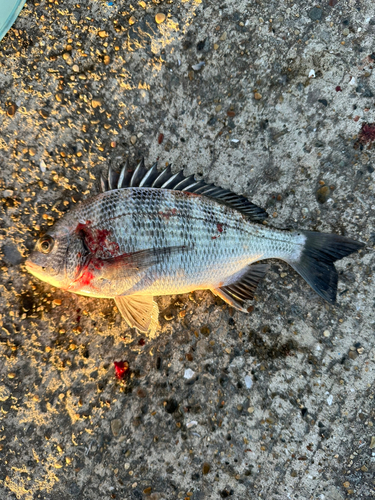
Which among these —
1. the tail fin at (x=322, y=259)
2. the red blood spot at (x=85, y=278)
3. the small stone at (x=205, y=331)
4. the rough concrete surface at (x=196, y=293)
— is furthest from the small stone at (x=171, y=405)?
the tail fin at (x=322, y=259)

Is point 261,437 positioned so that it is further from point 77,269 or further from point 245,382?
point 77,269

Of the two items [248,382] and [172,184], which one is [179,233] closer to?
[172,184]

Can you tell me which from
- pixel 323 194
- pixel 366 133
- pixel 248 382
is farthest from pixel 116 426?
pixel 366 133

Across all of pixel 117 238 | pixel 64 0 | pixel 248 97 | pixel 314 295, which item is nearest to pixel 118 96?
pixel 64 0

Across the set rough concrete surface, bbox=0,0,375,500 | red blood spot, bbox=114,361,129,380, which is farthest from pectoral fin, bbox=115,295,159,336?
red blood spot, bbox=114,361,129,380

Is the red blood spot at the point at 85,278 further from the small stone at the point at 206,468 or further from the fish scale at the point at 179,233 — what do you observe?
the small stone at the point at 206,468

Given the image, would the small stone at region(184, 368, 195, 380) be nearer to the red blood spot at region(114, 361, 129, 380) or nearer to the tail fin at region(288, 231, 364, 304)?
the red blood spot at region(114, 361, 129, 380)

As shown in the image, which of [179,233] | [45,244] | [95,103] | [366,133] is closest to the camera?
[45,244]
